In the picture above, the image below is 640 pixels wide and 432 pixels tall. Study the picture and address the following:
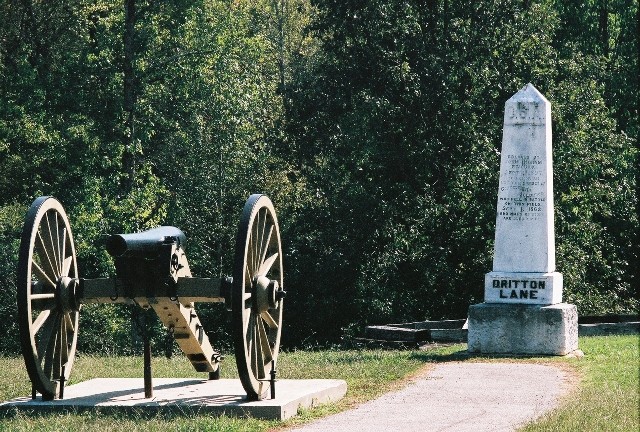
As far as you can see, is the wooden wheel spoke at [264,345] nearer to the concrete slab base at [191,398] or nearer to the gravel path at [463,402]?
the concrete slab base at [191,398]

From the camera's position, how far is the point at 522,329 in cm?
1648

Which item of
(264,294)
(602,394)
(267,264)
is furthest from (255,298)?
(602,394)

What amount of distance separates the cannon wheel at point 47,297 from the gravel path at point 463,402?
245cm

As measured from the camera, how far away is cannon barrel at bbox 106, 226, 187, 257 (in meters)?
10.9

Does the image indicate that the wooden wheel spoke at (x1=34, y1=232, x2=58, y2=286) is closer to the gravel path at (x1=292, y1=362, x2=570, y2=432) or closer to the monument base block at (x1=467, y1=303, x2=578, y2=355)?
the gravel path at (x1=292, y1=362, x2=570, y2=432)

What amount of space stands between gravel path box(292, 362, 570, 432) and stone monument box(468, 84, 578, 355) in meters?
1.27

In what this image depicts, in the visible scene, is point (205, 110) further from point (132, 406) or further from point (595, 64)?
point (132, 406)

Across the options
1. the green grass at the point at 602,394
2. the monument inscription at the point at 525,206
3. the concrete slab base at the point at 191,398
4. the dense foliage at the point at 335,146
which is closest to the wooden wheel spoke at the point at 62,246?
the concrete slab base at the point at 191,398

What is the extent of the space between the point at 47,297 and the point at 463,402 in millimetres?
3805

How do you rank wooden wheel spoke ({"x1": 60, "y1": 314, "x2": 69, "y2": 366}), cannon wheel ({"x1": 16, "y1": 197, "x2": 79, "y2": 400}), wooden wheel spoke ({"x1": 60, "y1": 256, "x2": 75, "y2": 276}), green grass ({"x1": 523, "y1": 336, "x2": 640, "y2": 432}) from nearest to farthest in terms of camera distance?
green grass ({"x1": 523, "y1": 336, "x2": 640, "y2": 432}) < cannon wheel ({"x1": 16, "y1": 197, "x2": 79, "y2": 400}) < wooden wheel spoke ({"x1": 60, "y1": 314, "x2": 69, "y2": 366}) < wooden wheel spoke ({"x1": 60, "y1": 256, "x2": 75, "y2": 276})

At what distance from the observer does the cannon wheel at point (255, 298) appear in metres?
10.9

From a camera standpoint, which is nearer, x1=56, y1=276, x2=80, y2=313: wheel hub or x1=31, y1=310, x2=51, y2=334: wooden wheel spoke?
x1=31, y1=310, x2=51, y2=334: wooden wheel spoke

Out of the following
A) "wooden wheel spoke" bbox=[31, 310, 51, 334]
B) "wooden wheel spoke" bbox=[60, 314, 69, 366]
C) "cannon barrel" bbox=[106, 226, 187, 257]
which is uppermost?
"cannon barrel" bbox=[106, 226, 187, 257]

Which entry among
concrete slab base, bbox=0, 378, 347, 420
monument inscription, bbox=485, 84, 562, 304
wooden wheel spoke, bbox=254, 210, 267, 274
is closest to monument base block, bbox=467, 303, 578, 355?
monument inscription, bbox=485, 84, 562, 304
